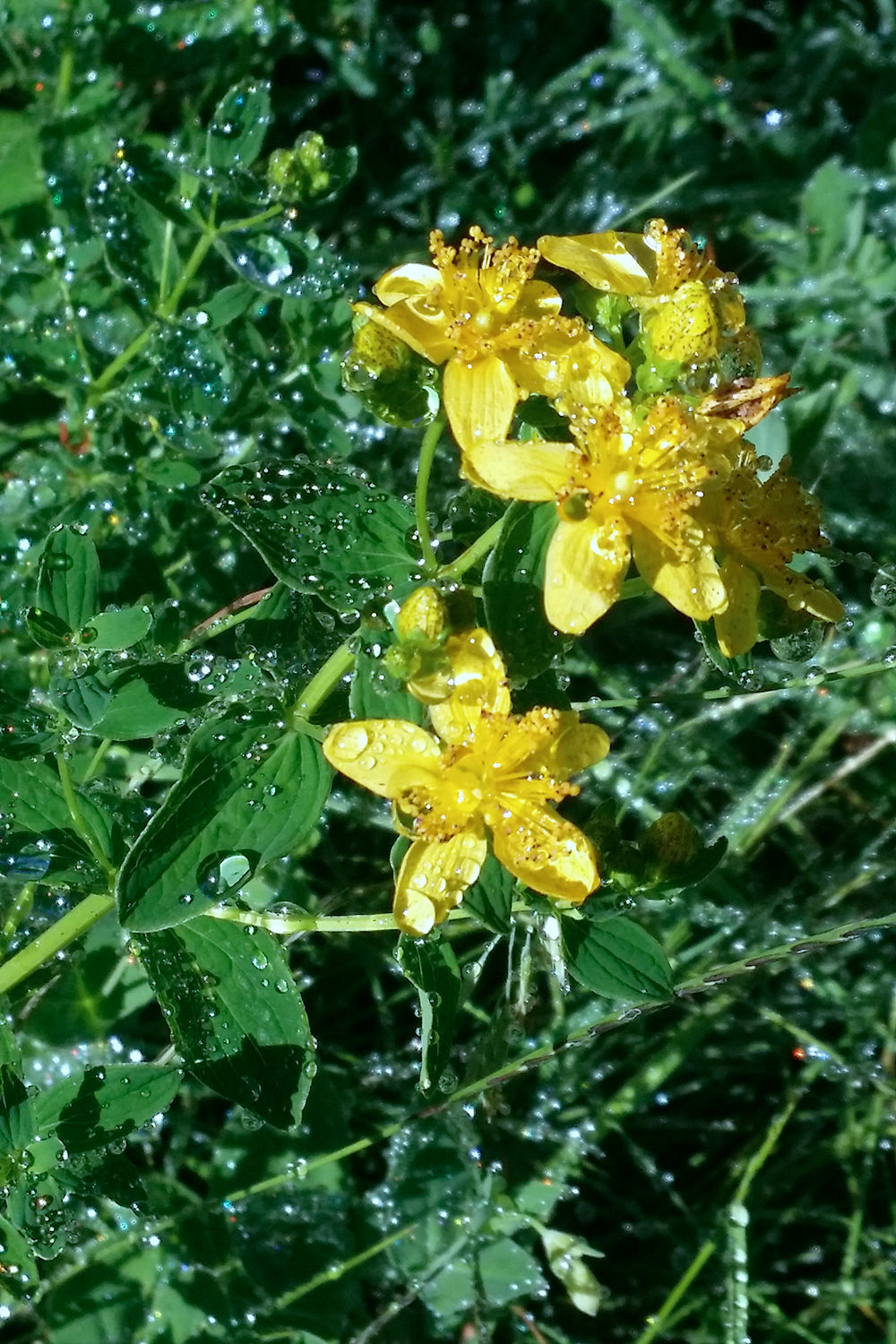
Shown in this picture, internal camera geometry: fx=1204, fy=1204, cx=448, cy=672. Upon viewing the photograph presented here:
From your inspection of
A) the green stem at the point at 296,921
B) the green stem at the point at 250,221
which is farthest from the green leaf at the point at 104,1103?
the green stem at the point at 250,221

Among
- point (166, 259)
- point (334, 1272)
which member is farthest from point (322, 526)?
point (334, 1272)

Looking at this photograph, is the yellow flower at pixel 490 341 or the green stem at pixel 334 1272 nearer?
the yellow flower at pixel 490 341

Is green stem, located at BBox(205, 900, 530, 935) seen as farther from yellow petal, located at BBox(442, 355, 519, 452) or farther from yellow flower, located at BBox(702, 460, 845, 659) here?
yellow petal, located at BBox(442, 355, 519, 452)

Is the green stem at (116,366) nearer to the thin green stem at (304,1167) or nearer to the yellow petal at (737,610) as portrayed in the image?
the yellow petal at (737,610)

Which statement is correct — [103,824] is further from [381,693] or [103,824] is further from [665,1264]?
[665,1264]

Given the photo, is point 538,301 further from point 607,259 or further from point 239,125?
point 239,125

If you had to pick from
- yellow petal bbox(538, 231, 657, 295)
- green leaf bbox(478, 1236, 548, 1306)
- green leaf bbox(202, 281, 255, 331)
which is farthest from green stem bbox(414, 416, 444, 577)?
green leaf bbox(478, 1236, 548, 1306)

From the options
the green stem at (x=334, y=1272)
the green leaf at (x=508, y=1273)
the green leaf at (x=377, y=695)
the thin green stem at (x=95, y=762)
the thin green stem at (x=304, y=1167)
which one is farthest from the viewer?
the green leaf at (x=508, y=1273)
